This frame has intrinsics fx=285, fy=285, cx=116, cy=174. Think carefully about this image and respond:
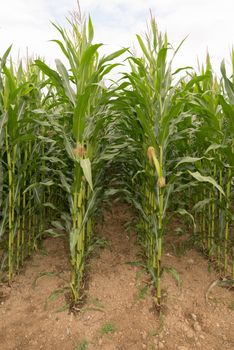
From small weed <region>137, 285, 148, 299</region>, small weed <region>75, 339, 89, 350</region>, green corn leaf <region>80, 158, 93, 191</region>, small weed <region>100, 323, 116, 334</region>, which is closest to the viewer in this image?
green corn leaf <region>80, 158, 93, 191</region>

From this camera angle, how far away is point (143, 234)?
3.06 metres

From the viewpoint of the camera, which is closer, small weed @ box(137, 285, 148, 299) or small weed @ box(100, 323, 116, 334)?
small weed @ box(100, 323, 116, 334)

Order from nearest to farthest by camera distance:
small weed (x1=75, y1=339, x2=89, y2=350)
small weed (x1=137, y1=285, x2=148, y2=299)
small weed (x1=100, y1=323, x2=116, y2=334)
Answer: small weed (x1=75, y1=339, x2=89, y2=350), small weed (x1=100, y1=323, x2=116, y2=334), small weed (x1=137, y1=285, x2=148, y2=299)

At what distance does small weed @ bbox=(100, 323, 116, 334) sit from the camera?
2.35 m

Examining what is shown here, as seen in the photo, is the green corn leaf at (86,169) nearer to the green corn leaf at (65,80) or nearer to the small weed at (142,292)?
the green corn leaf at (65,80)

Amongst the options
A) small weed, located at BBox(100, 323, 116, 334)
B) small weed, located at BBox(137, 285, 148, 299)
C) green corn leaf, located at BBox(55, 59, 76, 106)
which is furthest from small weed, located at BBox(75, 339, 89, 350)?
green corn leaf, located at BBox(55, 59, 76, 106)

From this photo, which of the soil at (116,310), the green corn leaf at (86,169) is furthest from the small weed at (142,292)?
the green corn leaf at (86,169)

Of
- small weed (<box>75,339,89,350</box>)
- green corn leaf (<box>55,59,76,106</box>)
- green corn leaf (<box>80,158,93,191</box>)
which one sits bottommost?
small weed (<box>75,339,89,350</box>)

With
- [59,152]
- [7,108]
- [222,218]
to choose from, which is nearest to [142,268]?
[222,218]

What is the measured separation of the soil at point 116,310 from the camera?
2.29 meters

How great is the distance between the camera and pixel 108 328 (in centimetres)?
237

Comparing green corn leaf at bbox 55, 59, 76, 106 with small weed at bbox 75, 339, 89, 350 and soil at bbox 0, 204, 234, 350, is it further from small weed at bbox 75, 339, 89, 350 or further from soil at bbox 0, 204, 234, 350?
small weed at bbox 75, 339, 89, 350

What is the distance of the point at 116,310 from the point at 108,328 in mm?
209

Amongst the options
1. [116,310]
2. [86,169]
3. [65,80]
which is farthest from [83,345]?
[65,80]
